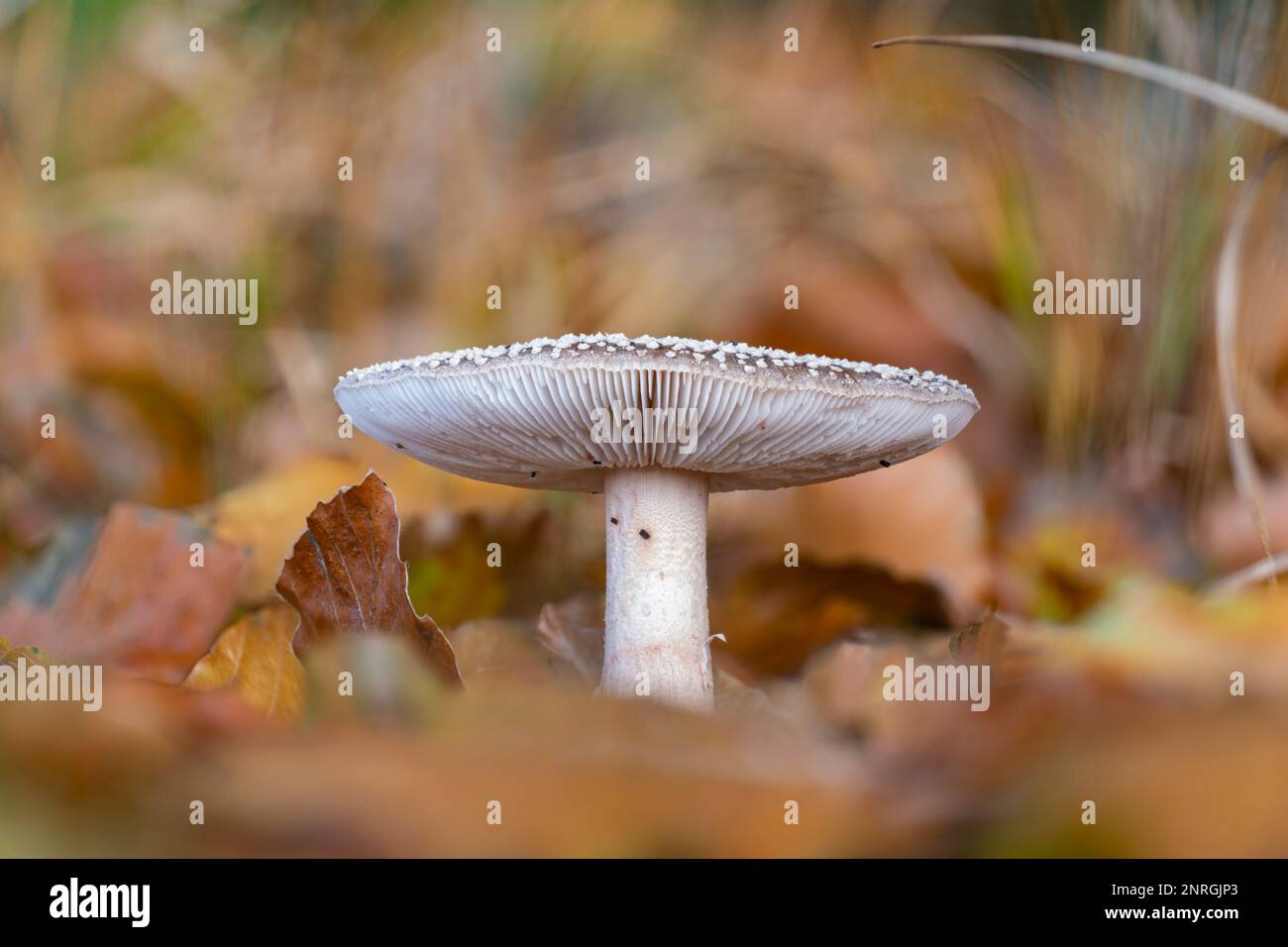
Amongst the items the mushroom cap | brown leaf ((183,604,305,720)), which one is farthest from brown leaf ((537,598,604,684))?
brown leaf ((183,604,305,720))

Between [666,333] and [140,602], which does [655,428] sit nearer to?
[140,602]

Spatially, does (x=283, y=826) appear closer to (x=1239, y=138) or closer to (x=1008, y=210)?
(x=1239, y=138)

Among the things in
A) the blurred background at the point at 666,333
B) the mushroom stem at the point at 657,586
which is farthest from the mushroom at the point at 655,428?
the blurred background at the point at 666,333

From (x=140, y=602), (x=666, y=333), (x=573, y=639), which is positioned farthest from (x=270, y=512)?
(x=666, y=333)

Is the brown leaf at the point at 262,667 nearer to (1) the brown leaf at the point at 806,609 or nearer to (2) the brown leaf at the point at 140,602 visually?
(2) the brown leaf at the point at 140,602

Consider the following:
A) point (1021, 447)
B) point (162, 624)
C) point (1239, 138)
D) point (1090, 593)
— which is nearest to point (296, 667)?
point (162, 624)
